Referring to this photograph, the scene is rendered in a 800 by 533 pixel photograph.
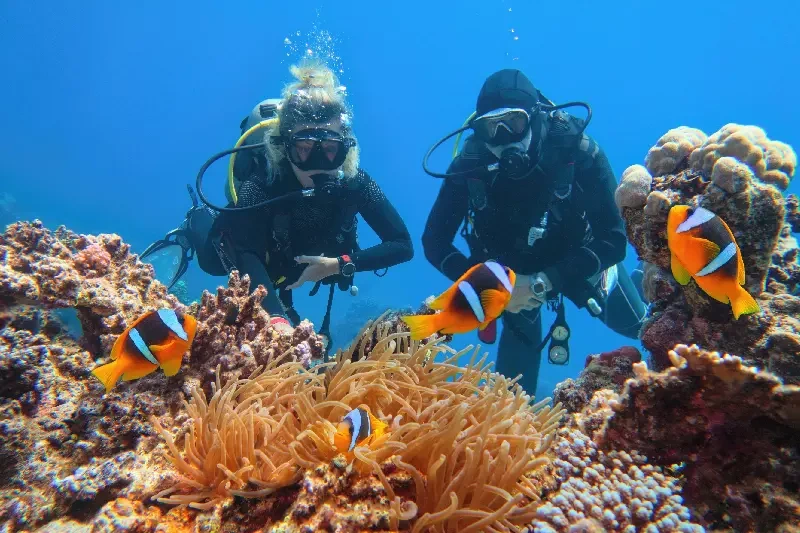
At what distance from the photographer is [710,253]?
5.60 ft

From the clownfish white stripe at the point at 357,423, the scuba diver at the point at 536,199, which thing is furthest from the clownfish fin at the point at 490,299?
the scuba diver at the point at 536,199

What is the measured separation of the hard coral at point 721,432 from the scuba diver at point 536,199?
2970 mm

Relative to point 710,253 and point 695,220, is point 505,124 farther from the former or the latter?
point 710,253

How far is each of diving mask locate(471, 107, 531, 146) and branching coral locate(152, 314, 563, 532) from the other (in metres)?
3.61

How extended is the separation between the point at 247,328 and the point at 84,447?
1.00 meters

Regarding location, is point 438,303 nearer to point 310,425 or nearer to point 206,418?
point 310,425

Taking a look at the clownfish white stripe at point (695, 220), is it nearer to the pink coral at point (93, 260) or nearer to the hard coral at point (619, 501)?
the hard coral at point (619, 501)

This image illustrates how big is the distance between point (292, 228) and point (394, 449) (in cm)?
386

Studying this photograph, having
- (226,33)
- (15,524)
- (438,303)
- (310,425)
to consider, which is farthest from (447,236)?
(226,33)

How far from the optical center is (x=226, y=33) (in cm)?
9525

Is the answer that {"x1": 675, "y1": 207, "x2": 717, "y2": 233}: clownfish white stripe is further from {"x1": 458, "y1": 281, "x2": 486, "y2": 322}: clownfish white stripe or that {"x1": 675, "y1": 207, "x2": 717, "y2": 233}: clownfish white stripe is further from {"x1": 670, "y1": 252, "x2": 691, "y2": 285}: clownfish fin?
{"x1": 458, "y1": 281, "x2": 486, "y2": 322}: clownfish white stripe

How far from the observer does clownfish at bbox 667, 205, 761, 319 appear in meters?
1.70

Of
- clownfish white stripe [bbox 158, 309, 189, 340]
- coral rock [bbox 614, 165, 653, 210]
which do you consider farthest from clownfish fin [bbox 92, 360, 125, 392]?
coral rock [bbox 614, 165, 653, 210]

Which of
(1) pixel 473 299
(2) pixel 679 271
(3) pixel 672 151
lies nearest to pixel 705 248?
(2) pixel 679 271
